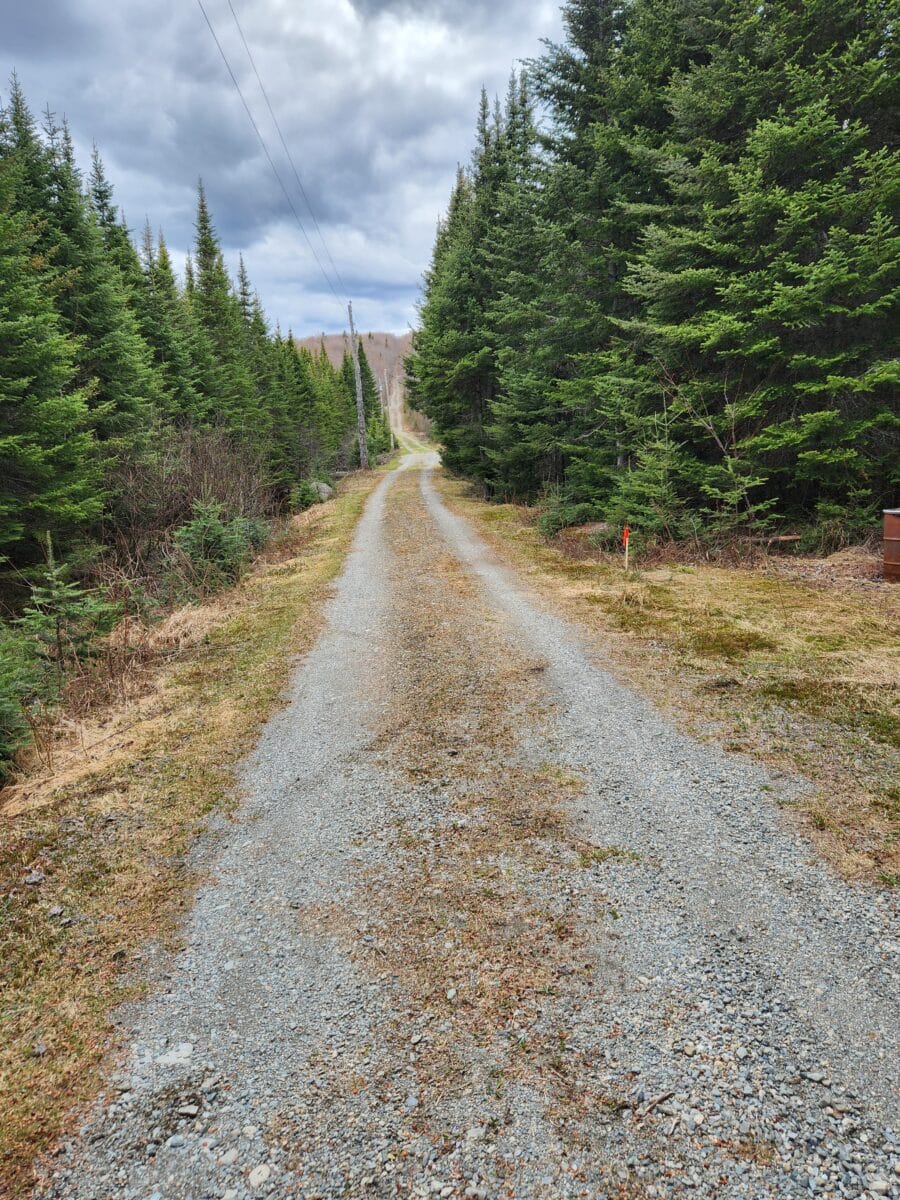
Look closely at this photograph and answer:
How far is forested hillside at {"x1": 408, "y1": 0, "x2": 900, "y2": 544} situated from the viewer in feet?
29.1

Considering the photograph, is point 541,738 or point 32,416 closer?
point 541,738

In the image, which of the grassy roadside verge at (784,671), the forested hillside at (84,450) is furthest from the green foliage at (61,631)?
the grassy roadside verge at (784,671)

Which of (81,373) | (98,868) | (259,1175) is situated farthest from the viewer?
(81,373)

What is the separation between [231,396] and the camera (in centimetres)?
2850

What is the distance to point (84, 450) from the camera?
1135 centimetres

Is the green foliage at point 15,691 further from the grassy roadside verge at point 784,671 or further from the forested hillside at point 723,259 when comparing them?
the forested hillside at point 723,259

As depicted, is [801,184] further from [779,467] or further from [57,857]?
[57,857]

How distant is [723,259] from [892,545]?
20.3ft

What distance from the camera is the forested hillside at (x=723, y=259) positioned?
888cm

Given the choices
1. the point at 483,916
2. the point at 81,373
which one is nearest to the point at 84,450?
the point at 81,373

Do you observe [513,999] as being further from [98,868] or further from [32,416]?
[32,416]

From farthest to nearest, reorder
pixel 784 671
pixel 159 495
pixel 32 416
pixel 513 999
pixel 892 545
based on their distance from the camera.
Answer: pixel 159 495, pixel 32 416, pixel 892 545, pixel 784 671, pixel 513 999

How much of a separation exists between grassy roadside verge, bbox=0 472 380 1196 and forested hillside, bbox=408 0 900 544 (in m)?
9.03

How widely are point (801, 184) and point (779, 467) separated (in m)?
4.91
